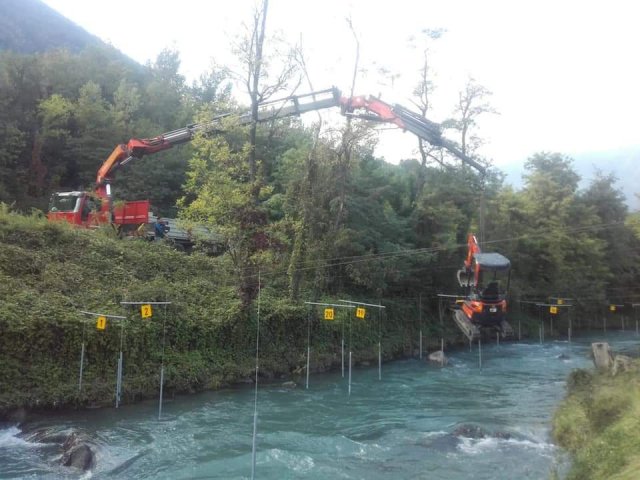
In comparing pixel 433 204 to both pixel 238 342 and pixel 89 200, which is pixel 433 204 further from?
pixel 89 200

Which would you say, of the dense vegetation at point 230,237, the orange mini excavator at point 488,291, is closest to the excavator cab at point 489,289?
the orange mini excavator at point 488,291

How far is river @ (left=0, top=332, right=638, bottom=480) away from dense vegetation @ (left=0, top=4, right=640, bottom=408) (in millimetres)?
2054

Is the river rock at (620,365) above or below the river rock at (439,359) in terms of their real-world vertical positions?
above

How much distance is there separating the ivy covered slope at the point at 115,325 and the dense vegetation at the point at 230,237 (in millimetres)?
60

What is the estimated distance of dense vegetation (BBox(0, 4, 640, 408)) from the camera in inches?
716

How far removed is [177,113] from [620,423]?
143ft

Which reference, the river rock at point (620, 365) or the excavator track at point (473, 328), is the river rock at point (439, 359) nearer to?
the excavator track at point (473, 328)

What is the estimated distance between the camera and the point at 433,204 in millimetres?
33969

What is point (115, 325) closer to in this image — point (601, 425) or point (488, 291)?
point (488, 291)

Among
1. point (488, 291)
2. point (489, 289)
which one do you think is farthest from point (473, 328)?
point (489, 289)

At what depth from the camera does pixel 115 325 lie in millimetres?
17953

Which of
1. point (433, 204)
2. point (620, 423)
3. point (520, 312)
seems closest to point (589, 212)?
point (520, 312)

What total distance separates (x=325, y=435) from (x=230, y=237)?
32.3 ft

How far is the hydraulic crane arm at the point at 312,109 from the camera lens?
23219mm
